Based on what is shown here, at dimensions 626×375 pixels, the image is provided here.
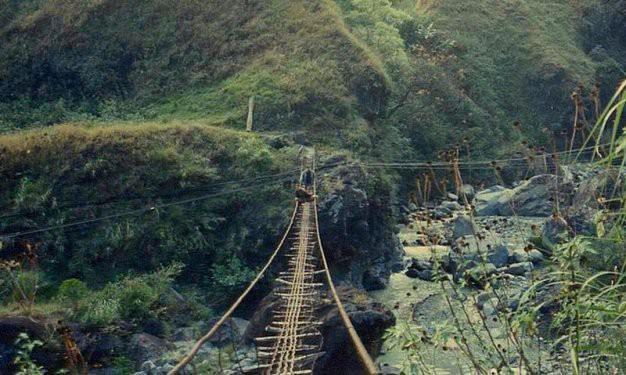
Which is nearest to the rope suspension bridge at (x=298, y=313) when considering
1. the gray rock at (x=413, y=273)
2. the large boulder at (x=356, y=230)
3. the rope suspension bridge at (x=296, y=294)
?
the rope suspension bridge at (x=296, y=294)

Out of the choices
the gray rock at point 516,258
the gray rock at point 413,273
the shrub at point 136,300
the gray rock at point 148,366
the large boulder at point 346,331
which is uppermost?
the large boulder at point 346,331

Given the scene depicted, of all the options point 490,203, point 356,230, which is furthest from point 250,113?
point 490,203

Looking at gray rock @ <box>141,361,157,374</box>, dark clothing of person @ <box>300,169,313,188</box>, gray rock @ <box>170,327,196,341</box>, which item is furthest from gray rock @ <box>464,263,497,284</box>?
dark clothing of person @ <box>300,169,313,188</box>

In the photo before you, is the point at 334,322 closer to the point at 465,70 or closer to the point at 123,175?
the point at 123,175

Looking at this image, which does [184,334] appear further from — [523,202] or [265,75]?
[523,202]

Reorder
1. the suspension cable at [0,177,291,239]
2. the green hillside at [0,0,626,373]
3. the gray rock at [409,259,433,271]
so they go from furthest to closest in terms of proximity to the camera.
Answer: the gray rock at [409,259,433,271]
the green hillside at [0,0,626,373]
the suspension cable at [0,177,291,239]

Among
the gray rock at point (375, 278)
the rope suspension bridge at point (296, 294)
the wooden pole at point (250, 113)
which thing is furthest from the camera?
the wooden pole at point (250, 113)

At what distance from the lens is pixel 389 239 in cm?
1742

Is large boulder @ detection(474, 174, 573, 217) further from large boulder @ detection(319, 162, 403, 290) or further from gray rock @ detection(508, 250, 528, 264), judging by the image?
large boulder @ detection(319, 162, 403, 290)

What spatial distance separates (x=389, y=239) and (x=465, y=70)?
2172cm

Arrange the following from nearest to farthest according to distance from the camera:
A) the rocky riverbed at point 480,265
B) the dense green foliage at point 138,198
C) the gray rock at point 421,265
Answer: the rocky riverbed at point 480,265
the dense green foliage at point 138,198
the gray rock at point 421,265

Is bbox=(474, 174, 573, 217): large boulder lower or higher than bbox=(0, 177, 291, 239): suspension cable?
lower

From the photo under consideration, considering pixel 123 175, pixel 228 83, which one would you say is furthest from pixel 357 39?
pixel 123 175

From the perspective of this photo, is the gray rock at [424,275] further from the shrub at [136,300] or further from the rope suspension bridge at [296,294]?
the shrub at [136,300]
